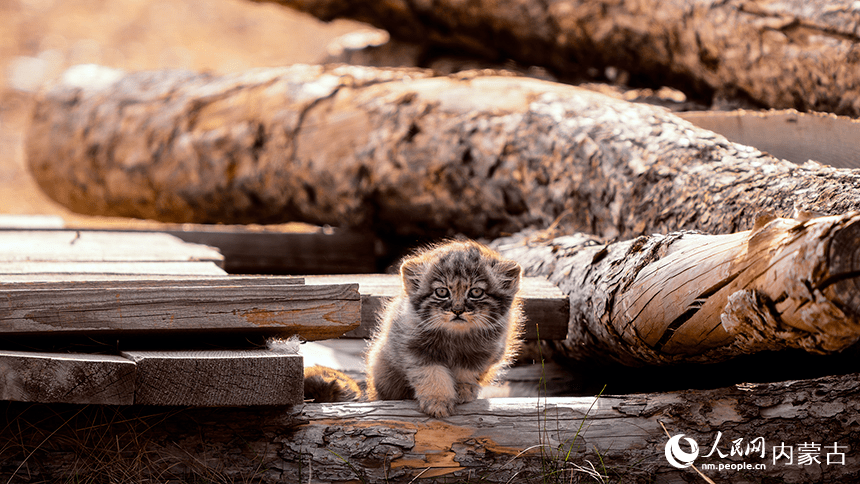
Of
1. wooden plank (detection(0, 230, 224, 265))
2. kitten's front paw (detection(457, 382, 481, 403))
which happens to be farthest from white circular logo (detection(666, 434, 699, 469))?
wooden plank (detection(0, 230, 224, 265))

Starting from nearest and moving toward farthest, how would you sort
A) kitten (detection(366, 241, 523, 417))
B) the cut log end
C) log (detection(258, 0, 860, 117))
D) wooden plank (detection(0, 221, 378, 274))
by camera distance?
the cut log end, kitten (detection(366, 241, 523, 417)), log (detection(258, 0, 860, 117)), wooden plank (detection(0, 221, 378, 274))

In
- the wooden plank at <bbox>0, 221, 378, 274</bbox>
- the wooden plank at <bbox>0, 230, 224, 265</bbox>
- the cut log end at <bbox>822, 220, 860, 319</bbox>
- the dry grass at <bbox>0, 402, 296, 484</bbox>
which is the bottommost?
the wooden plank at <bbox>0, 221, 378, 274</bbox>

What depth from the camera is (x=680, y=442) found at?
2258 millimetres

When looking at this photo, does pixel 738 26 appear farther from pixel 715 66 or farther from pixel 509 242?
pixel 509 242

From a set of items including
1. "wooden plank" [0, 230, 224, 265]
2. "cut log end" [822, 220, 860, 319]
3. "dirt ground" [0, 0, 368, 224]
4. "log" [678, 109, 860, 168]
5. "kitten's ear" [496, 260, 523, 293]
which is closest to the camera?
"cut log end" [822, 220, 860, 319]

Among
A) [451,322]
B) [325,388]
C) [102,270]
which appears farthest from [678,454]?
[102,270]

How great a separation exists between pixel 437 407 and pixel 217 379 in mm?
690

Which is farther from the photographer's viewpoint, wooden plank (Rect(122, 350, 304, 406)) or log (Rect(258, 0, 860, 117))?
log (Rect(258, 0, 860, 117))

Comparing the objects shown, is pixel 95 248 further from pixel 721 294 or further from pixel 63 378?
pixel 721 294

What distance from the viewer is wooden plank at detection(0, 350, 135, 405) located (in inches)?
74.8

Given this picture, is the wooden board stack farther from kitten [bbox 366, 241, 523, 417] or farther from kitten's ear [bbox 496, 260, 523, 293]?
kitten's ear [bbox 496, 260, 523, 293]

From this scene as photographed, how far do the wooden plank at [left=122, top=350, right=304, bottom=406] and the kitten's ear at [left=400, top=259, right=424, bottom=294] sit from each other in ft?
2.34

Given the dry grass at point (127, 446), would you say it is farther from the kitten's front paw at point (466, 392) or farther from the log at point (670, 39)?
the log at point (670, 39)

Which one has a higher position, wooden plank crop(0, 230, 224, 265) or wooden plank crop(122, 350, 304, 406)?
wooden plank crop(122, 350, 304, 406)
